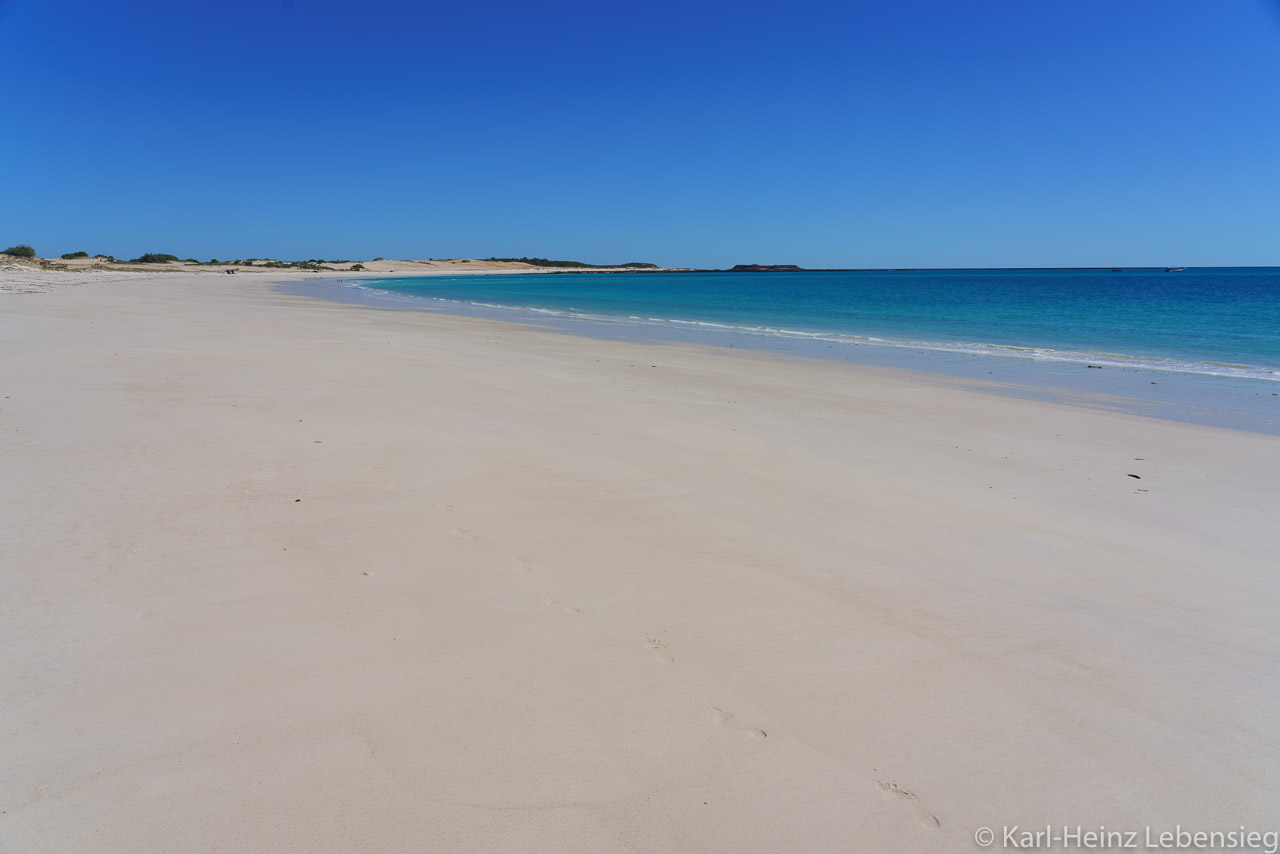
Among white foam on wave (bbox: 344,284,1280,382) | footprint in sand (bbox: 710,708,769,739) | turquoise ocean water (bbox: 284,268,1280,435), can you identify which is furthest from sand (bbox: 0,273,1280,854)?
white foam on wave (bbox: 344,284,1280,382)

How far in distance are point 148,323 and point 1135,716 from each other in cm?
1967

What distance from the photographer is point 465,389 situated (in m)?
9.27

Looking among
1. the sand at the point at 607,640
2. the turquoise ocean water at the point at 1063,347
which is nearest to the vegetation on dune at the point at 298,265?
the turquoise ocean water at the point at 1063,347

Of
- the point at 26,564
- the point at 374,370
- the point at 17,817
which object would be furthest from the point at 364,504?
the point at 374,370

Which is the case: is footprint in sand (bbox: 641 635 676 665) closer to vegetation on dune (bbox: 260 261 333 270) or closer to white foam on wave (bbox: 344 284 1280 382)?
white foam on wave (bbox: 344 284 1280 382)

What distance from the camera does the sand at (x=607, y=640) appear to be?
2.24m

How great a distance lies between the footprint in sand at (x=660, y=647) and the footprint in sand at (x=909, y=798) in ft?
3.14

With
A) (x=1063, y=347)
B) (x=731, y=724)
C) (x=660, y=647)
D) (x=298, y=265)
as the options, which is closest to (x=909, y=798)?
(x=731, y=724)

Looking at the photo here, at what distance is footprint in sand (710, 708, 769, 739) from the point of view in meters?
2.56

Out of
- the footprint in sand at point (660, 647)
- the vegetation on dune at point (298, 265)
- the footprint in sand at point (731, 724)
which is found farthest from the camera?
the vegetation on dune at point (298, 265)

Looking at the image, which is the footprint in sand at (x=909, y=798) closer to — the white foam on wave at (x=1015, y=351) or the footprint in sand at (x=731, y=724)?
the footprint in sand at (x=731, y=724)

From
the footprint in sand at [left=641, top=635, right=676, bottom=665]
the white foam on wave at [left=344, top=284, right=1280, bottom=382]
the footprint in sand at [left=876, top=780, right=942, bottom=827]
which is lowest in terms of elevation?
the footprint in sand at [left=876, top=780, right=942, bottom=827]

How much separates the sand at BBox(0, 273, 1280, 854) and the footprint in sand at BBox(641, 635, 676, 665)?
2 cm

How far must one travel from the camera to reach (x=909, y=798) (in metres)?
2.31
